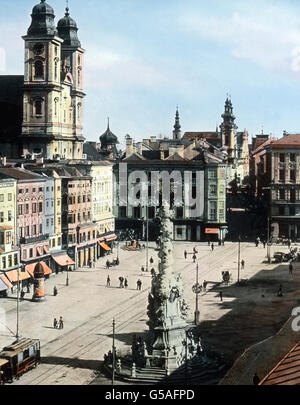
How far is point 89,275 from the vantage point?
90.2 m

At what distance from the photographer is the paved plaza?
5194cm

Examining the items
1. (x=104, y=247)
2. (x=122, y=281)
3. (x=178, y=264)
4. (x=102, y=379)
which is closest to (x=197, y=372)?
(x=102, y=379)

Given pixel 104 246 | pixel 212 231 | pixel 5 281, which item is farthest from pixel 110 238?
pixel 5 281

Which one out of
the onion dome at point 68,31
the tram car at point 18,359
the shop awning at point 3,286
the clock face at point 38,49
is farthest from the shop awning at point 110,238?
the tram car at point 18,359

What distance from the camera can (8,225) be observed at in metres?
80.3

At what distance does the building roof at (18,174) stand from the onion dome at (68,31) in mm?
35527

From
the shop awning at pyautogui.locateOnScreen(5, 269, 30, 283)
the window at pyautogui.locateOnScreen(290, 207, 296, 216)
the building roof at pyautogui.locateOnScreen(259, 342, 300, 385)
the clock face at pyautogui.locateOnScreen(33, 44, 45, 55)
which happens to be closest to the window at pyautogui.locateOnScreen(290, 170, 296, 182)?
the window at pyautogui.locateOnScreen(290, 207, 296, 216)

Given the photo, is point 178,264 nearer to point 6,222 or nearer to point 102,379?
point 6,222

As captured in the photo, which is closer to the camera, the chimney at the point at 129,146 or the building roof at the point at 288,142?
the building roof at the point at 288,142

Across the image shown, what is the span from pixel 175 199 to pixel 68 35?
32.1 meters

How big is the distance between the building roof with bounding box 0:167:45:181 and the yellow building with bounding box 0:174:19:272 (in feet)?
2.88

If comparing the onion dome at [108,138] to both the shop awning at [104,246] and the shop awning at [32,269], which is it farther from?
the shop awning at [32,269]

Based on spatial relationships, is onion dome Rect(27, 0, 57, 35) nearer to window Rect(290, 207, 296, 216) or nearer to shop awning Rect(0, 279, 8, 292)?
shop awning Rect(0, 279, 8, 292)

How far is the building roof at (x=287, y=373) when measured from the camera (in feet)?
90.5
